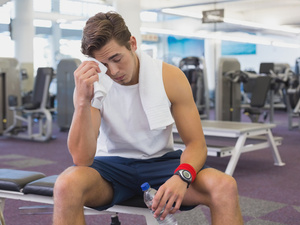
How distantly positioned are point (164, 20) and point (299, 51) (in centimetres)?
357

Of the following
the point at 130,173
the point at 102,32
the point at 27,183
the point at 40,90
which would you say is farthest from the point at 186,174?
the point at 40,90

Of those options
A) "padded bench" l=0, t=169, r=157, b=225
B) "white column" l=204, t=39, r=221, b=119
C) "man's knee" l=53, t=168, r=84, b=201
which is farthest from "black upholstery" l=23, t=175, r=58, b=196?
"white column" l=204, t=39, r=221, b=119

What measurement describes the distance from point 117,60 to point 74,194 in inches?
19.6

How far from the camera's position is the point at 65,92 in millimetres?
7203

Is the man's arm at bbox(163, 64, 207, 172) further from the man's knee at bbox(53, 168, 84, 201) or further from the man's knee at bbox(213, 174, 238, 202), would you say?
the man's knee at bbox(53, 168, 84, 201)

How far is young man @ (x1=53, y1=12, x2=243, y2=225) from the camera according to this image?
1.42 meters

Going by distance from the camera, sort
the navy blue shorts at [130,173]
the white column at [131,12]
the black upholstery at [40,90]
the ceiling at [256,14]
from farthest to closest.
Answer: the ceiling at [256,14], the white column at [131,12], the black upholstery at [40,90], the navy blue shorts at [130,173]

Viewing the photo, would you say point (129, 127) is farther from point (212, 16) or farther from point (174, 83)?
point (212, 16)

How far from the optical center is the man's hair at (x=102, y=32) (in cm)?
157

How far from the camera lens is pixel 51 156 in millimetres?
4918

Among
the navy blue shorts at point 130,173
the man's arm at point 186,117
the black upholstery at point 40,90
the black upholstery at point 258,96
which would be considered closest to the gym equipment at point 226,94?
the black upholstery at point 258,96

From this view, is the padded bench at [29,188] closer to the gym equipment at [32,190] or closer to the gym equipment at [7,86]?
the gym equipment at [32,190]

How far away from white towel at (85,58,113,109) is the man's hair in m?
0.05

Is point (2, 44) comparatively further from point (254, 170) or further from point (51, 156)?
point (254, 170)
